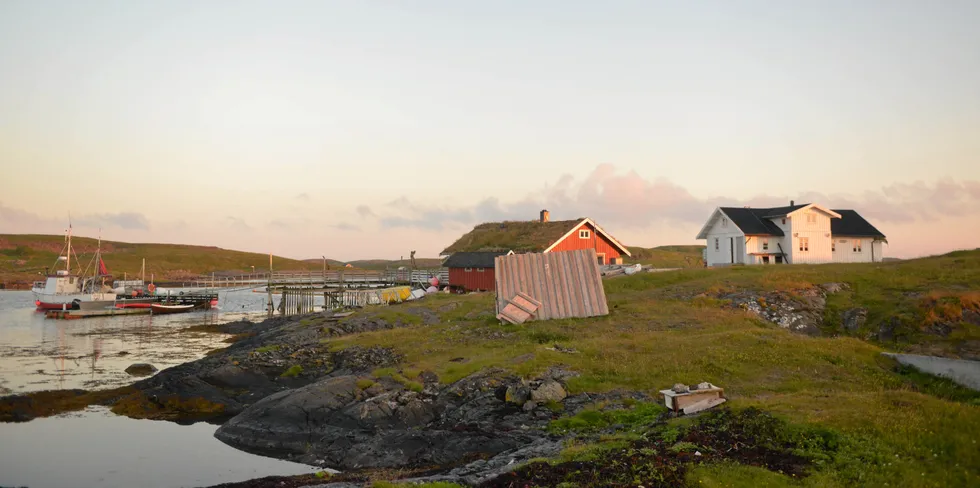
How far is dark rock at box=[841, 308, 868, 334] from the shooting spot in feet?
91.5

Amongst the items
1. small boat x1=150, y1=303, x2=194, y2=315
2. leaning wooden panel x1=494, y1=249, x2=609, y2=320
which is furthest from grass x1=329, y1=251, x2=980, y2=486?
small boat x1=150, y1=303, x2=194, y2=315

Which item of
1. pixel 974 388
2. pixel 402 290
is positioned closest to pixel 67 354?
pixel 402 290

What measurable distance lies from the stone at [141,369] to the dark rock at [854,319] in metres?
33.0

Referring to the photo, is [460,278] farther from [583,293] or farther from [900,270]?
[900,270]

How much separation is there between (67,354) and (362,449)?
103 ft

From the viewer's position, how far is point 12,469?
16078mm

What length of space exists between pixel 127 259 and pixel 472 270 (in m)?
140

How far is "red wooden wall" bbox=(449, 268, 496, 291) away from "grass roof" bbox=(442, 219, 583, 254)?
3.62 meters

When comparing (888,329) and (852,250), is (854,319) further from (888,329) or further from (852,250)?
(852,250)

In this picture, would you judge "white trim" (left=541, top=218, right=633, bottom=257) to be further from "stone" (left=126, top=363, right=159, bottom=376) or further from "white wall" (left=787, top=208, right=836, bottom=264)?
"stone" (left=126, top=363, right=159, bottom=376)

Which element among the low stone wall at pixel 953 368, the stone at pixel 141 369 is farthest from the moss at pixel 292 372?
the low stone wall at pixel 953 368

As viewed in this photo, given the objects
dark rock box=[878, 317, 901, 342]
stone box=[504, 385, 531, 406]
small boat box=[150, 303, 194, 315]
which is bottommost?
small boat box=[150, 303, 194, 315]

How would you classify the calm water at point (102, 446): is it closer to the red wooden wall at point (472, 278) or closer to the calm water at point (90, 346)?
the calm water at point (90, 346)

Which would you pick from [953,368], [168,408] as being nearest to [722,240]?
[953,368]
